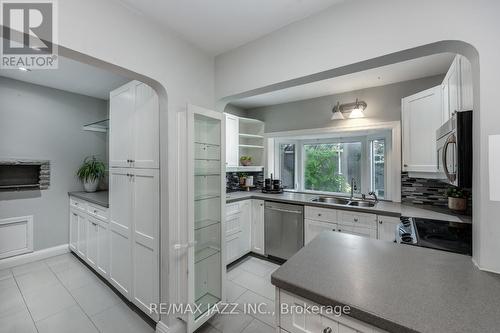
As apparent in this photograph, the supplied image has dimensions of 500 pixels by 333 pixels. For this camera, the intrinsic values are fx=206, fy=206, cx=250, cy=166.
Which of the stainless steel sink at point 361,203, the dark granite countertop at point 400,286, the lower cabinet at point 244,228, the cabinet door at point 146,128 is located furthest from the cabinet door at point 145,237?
the stainless steel sink at point 361,203

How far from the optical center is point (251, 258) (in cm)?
319

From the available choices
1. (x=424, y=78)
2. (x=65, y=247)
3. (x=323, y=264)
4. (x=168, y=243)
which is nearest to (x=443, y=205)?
(x=424, y=78)

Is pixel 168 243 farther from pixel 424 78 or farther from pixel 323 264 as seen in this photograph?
pixel 424 78

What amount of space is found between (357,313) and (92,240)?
10.2 feet

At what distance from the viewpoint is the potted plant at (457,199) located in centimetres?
220

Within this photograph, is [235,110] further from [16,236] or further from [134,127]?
[16,236]

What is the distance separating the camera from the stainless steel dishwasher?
9.33ft

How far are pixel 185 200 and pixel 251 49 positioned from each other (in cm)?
138

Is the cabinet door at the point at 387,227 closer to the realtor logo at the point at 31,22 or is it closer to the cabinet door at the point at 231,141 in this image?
the cabinet door at the point at 231,141

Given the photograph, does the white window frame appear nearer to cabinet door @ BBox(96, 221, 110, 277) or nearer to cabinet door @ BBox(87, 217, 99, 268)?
cabinet door @ BBox(96, 221, 110, 277)

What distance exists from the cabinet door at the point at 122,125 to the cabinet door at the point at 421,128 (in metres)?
2.98

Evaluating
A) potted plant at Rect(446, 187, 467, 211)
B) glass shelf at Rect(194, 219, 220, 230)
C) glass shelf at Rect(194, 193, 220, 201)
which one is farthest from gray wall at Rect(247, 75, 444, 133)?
glass shelf at Rect(194, 219, 220, 230)

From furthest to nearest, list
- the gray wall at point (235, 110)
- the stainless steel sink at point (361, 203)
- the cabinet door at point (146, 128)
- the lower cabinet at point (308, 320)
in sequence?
the gray wall at point (235, 110)
the stainless steel sink at point (361, 203)
the cabinet door at point (146, 128)
the lower cabinet at point (308, 320)

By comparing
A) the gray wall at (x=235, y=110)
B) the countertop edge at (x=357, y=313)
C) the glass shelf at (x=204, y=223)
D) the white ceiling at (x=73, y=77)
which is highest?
the white ceiling at (x=73, y=77)
